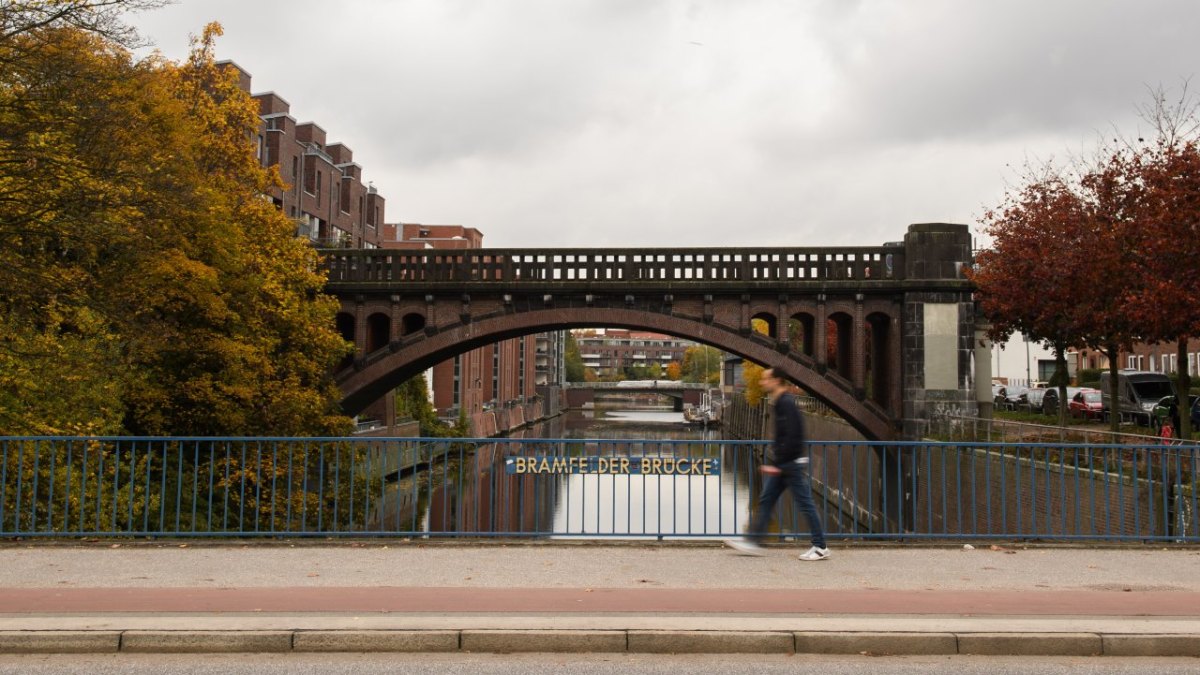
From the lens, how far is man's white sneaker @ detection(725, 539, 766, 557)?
9312 mm

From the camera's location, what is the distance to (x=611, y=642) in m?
6.24

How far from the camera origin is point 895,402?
28844mm

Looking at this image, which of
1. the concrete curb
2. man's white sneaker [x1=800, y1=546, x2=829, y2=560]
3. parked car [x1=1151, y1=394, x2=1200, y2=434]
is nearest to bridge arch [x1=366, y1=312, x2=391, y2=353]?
parked car [x1=1151, y1=394, x2=1200, y2=434]

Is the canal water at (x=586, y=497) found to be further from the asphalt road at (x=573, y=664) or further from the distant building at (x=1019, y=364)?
the distant building at (x=1019, y=364)

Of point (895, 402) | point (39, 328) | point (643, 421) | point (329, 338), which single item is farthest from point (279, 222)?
point (643, 421)

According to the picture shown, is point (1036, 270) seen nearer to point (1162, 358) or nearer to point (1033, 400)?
point (1033, 400)

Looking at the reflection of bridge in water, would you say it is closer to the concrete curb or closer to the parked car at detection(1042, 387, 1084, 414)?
the parked car at detection(1042, 387, 1084, 414)

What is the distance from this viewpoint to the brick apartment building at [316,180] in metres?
43.7

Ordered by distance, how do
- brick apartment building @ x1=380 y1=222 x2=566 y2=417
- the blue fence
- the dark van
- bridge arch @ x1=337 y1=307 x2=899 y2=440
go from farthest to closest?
brick apartment building @ x1=380 y1=222 x2=566 y2=417 → the dark van → bridge arch @ x1=337 y1=307 x2=899 y2=440 → the blue fence

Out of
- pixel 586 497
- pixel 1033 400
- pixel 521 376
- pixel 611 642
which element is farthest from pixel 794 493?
pixel 521 376

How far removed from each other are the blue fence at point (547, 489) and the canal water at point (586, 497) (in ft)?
0.29

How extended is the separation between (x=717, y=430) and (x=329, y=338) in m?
85.0

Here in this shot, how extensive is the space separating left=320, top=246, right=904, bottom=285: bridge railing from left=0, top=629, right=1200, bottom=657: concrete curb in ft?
74.5

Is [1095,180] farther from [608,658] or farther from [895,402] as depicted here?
[608,658]
